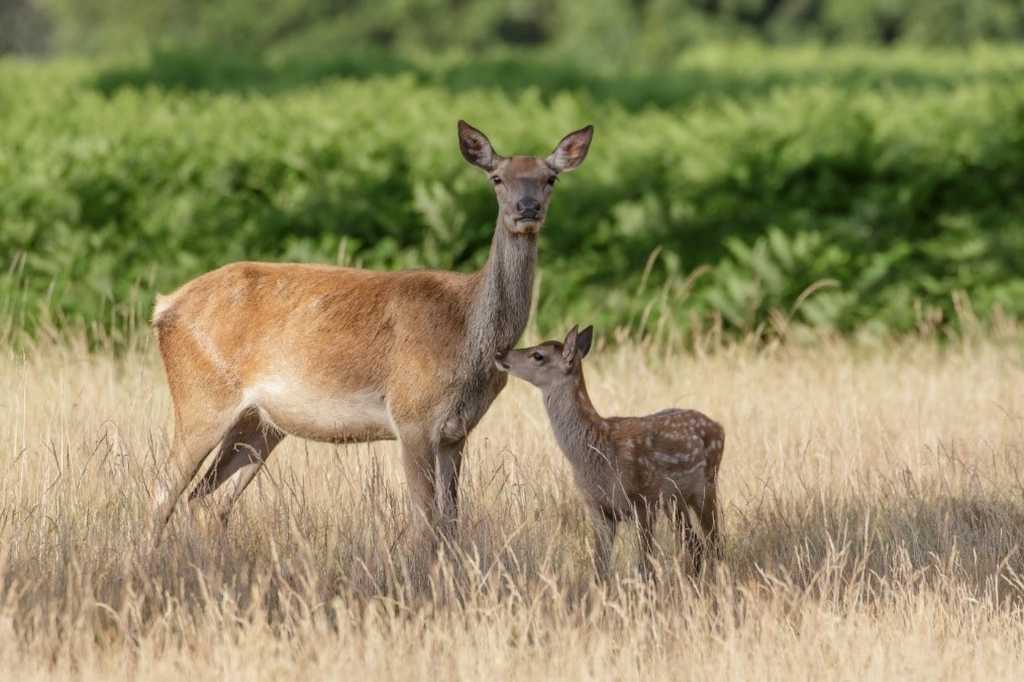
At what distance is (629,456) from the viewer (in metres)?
6.26

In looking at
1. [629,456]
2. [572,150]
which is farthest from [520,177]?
[629,456]

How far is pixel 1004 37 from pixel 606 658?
35.0 metres

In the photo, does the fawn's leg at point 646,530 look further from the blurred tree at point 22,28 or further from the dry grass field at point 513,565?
the blurred tree at point 22,28

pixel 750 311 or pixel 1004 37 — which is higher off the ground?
pixel 1004 37

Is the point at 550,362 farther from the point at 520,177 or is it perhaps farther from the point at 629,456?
the point at 520,177

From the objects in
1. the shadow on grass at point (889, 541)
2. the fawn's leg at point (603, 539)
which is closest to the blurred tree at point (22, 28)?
the shadow on grass at point (889, 541)

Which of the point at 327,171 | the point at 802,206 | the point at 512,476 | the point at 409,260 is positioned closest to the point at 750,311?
the point at 802,206

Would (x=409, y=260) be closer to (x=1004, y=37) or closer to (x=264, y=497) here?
(x=264, y=497)

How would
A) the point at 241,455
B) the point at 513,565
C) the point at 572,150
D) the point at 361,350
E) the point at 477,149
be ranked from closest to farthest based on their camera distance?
the point at 513,565, the point at 361,350, the point at 477,149, the point at 572,150, the point at 241,455

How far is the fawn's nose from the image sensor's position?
6270mm

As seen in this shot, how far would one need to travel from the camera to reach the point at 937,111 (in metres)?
11.9

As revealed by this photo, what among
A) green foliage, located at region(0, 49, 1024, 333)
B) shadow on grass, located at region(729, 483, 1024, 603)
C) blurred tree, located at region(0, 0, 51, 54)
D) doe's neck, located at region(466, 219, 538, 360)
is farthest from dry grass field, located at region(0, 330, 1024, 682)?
blurred tree, located at region(0, 0, 51, 54)

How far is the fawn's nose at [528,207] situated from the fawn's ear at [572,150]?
0.45 meters

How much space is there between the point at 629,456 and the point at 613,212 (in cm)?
488
